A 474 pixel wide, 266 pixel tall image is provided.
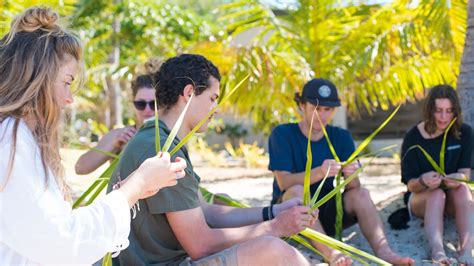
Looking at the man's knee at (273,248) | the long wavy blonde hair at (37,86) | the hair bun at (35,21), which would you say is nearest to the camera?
the long wavy blonde hair at (37,86)

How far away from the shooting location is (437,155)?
15.5 ft

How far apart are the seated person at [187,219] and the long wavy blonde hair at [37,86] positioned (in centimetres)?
67

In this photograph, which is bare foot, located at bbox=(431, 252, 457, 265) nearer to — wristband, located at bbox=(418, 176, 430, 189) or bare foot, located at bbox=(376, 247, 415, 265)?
bare foot, located at bbox=(376, 247, 415, 265)

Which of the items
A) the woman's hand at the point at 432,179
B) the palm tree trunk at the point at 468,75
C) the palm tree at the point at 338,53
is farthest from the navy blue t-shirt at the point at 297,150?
the palm tree at the point at 338,53

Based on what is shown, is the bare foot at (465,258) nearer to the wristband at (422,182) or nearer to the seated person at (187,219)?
the wristband at (422,182)

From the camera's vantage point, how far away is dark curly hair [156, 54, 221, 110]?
3.01 metres

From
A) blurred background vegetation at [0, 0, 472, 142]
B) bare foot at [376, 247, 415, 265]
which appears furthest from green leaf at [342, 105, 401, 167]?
blurred background vegetation at [0, 0, 472, 142]

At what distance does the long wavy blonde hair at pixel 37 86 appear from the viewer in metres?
2.04

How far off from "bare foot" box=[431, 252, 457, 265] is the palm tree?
4.59m

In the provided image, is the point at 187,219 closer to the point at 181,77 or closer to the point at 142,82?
the point at 181,77

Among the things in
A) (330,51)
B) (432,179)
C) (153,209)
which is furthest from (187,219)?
(330,51)

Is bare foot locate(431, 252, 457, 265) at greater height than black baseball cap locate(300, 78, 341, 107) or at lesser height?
lesser

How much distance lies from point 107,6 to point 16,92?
1360 centimetres

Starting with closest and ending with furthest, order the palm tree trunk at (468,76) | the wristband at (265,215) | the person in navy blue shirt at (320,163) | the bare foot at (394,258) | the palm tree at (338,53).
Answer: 1. the wristband at (265,215)
2. the bare foot at (394,258)
3. the person in navy blue shirt at (320,163)
4. the palm tree trunk at (468,76)
5. the palm tree at (338,53)
